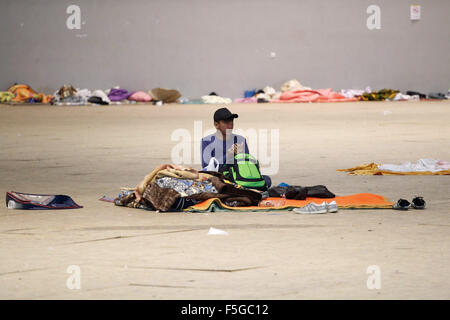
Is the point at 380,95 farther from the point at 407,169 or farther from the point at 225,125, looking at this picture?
the point at 225,125

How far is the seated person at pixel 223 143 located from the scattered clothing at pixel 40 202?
1.17 metres

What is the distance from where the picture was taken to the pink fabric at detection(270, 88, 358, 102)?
945 inches

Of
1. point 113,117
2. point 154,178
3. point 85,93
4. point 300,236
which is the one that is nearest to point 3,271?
point 300,236

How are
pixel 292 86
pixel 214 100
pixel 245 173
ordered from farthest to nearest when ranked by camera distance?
pixel 292 86 < pixel 214 100 < pixel 245 173

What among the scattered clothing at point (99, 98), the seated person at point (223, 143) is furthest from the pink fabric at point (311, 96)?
the seated person at point (223, 143)

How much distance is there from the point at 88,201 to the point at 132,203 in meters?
0.46

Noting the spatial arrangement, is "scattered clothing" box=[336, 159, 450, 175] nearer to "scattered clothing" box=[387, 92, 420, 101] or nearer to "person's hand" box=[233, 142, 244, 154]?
"person's hand" box=[233, 142, 244, 154]

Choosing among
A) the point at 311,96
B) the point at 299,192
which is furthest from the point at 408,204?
the point at 311,96

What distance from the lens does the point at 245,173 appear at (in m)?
6.53

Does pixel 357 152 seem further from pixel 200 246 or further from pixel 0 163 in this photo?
pixel 200 246

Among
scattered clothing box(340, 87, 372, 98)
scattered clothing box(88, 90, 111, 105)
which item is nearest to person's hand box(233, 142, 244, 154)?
scattered clothing box(88, 90, 111, 105)

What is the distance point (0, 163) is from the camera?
Answer: 365 inches

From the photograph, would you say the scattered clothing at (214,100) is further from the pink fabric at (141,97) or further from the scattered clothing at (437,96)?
the scattered clothing at (437,96)

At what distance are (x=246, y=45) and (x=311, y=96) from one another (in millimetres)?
2500
